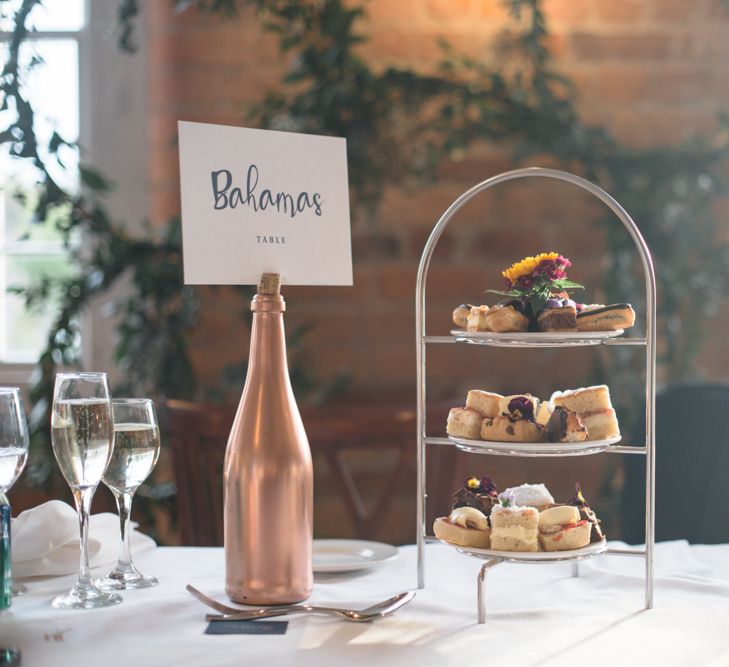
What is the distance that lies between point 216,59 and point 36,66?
91 cm

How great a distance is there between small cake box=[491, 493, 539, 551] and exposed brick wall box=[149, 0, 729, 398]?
1.34 meters

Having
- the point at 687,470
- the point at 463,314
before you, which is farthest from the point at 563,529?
the point at 687,470

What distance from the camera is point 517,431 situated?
1.00 m

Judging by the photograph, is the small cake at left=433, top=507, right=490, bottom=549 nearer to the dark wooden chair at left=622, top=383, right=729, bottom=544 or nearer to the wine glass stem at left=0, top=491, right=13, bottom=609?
the wine glass stem at left=0, top=491, right=13, bottom=609

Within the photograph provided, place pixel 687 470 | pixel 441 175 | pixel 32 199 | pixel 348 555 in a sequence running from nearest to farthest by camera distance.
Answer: pixel 348 555
pixel 687 470
pixel 441 175
pixel 32 199

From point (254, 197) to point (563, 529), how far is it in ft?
1.56

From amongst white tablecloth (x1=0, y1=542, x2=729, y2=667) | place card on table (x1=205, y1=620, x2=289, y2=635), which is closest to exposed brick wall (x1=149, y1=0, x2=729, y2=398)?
white tablecloth (x1=0, y1=542, x2=729, y2=667)

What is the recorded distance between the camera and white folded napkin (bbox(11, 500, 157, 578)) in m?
1.10

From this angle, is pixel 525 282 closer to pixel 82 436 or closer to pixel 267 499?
pixel 267 499

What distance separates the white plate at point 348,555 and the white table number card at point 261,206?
325 mm

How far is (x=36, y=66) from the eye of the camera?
146 cm

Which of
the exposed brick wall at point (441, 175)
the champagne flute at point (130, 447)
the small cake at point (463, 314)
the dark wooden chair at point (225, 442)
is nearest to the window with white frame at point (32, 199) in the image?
the exposed brick wall at point (441, 175)

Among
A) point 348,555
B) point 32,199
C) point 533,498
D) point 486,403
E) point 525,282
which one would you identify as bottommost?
point 348,555

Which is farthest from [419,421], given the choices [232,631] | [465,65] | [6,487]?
[465,65]
